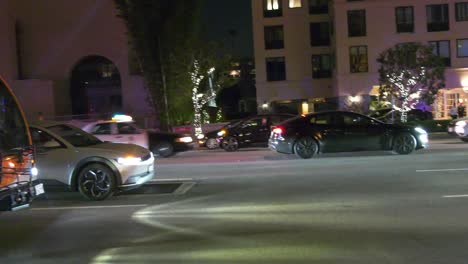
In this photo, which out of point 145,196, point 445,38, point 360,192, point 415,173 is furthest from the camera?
point 445,38

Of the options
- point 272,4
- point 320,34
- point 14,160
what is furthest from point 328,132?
point 272,4

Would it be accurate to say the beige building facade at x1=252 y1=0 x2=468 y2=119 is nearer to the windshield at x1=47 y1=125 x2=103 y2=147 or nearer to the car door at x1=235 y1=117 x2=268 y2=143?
the car door at x1=235 y1=117 x2=268 y2=143

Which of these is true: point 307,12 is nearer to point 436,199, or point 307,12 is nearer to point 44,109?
point 44,109

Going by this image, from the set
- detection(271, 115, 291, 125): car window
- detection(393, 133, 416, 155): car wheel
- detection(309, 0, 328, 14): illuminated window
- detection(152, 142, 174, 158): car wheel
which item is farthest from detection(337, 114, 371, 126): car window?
detection(309, 0, 328, 14): illuminated window

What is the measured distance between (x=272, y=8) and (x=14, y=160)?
4258cm

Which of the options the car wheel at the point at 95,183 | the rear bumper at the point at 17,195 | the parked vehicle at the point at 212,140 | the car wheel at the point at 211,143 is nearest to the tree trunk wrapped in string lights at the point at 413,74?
the parked vehicle at the point at 212,140

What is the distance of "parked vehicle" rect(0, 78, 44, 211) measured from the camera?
25.0 ft

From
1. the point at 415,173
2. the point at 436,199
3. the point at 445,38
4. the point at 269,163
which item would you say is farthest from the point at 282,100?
the point at 436,199

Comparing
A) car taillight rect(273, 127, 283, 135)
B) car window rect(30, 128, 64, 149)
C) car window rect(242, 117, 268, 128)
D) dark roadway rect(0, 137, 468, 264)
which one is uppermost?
car window rect(30, 128, 64, 149)

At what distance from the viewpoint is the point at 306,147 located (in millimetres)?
17375

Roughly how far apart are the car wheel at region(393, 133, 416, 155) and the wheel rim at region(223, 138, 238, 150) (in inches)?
278

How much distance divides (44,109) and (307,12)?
23.2 meters

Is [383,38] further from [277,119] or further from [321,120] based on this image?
[321,120]

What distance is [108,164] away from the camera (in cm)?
1127
